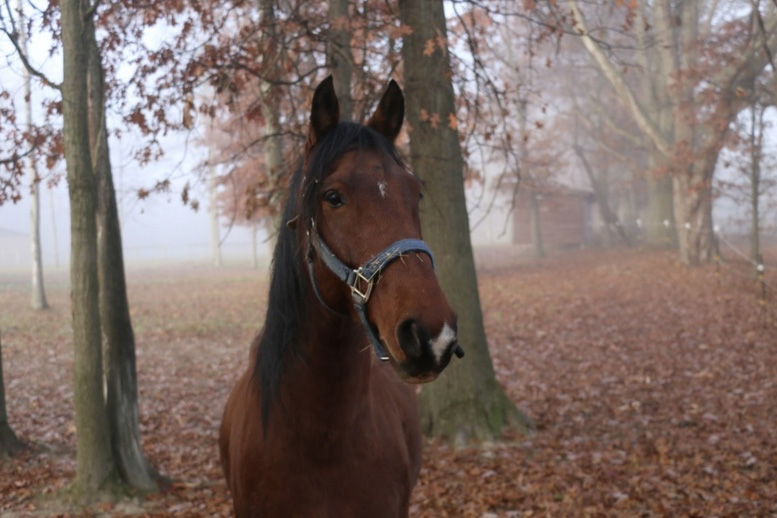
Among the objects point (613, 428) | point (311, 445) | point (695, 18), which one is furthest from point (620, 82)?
point (311, 445)

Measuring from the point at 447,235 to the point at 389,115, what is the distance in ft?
15.4

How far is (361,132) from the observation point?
2.68 meters

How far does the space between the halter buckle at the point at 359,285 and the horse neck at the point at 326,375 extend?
0.37m

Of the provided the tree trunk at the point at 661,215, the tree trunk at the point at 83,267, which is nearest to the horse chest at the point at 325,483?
the tree trunk at the point at 83,267

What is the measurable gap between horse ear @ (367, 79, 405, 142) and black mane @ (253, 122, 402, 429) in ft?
0.71

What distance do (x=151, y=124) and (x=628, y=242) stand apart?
91.4ft

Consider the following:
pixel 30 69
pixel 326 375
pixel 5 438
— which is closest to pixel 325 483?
pixel 326 375

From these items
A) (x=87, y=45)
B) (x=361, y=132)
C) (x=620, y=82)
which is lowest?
(x=361, y=132)

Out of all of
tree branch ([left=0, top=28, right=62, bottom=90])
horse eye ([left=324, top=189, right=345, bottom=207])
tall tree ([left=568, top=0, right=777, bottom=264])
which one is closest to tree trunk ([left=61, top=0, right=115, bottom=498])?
tree branch ([left=0, top=28, right=62, bottom=90])

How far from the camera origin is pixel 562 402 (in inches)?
362

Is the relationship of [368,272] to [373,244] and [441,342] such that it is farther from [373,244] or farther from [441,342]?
[441,342]

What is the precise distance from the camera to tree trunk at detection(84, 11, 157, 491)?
6.08m

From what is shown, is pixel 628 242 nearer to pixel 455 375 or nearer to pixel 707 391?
pixel 707 391

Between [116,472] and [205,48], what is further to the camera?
[205,48]
